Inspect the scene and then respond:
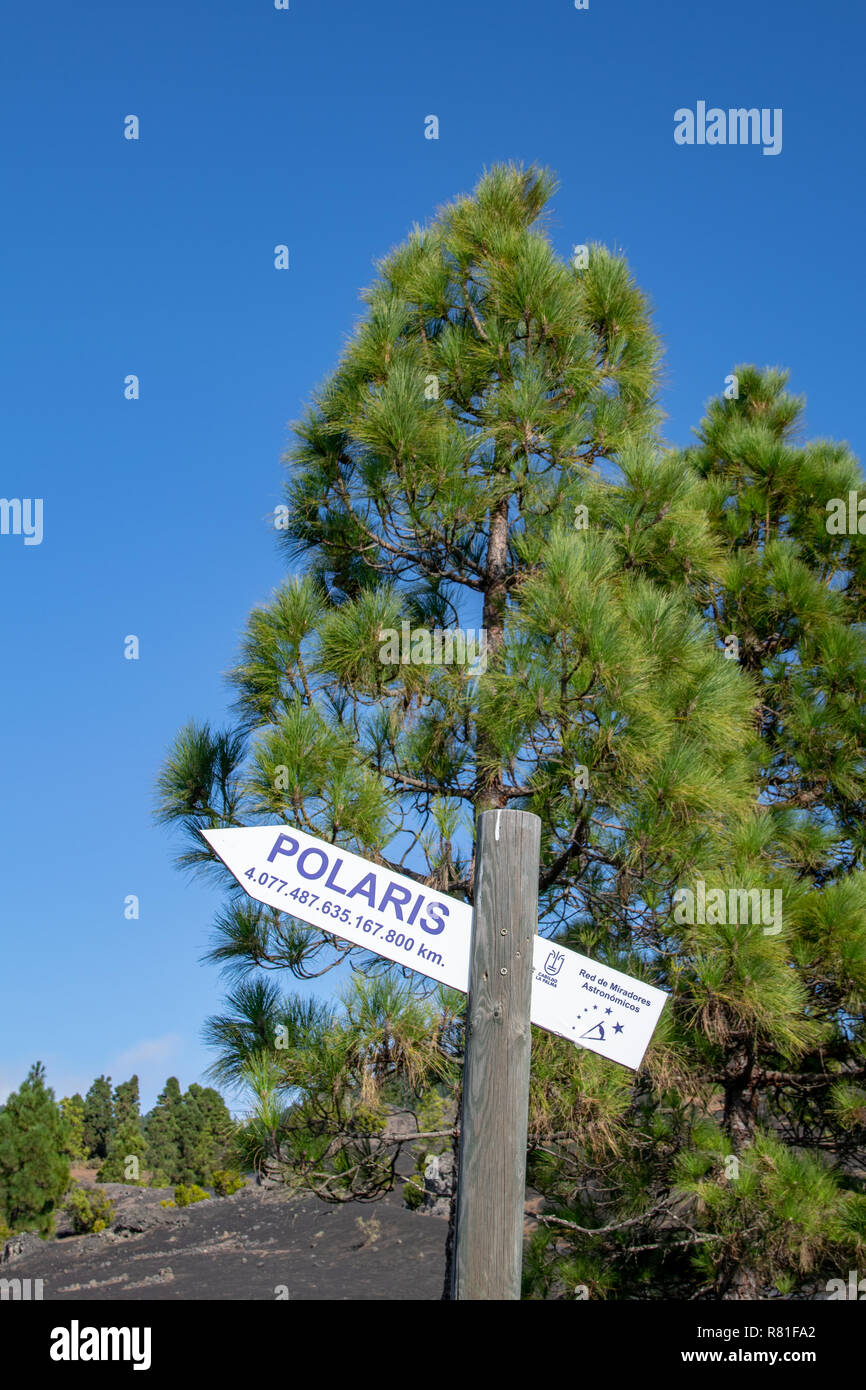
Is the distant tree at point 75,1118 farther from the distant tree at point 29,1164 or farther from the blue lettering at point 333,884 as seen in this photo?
the blue lettering at point 333,884

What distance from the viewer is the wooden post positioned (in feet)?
6.48

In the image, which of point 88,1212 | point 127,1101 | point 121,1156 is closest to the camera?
point 88,1212

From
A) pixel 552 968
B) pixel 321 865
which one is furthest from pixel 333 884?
pixel 552 968

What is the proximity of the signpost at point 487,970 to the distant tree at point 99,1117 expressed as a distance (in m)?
28.3

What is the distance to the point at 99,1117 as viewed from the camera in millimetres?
27938

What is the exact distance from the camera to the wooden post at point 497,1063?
1.98 m

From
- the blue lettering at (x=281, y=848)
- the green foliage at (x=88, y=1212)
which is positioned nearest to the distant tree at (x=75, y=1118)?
the green foliage at (x=88, y=1212)

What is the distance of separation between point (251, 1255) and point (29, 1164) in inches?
238

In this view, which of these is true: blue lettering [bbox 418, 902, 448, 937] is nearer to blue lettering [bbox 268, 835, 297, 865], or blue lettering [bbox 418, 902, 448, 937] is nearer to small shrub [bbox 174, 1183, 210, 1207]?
blue lettering [bbox 268, 835, 297, 865]

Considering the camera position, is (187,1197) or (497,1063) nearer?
(497,1063)

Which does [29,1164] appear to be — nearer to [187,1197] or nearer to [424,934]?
[187,1197]

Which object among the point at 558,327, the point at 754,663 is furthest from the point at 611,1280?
the point at 558,327

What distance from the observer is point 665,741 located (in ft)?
12.8
